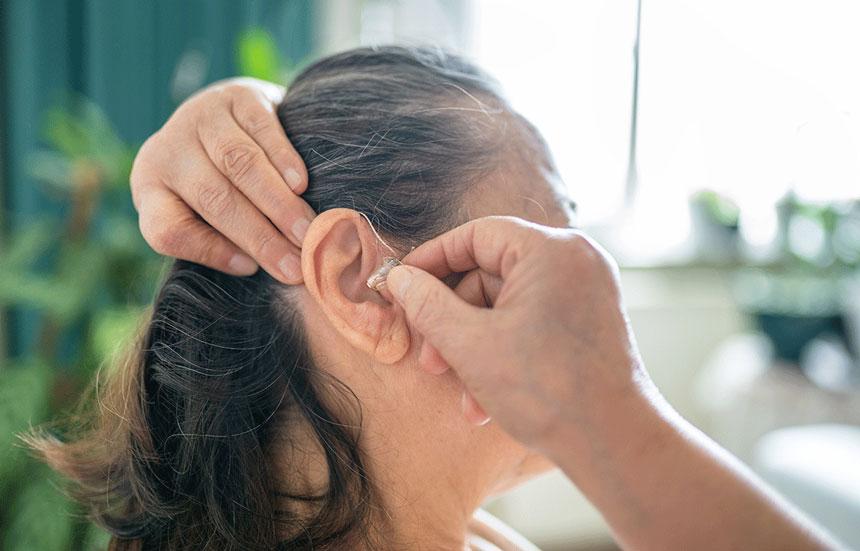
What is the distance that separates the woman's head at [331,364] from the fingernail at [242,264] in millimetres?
24

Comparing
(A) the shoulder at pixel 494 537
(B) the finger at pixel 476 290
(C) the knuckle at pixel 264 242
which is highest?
(C) the knuckle at pixel 264 242

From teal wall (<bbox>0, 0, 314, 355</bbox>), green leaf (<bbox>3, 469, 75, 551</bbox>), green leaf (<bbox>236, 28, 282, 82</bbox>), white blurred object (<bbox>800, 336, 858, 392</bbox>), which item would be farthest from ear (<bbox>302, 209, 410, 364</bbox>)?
white blurred object (<bbox>800, 336, 858, 392</bbox>)

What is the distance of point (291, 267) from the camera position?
0.78 metres

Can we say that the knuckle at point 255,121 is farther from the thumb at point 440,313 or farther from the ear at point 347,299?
the thumb at point 440,313

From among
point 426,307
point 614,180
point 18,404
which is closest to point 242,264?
point 426,307

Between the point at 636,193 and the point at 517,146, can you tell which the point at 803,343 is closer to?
the point at 636,193

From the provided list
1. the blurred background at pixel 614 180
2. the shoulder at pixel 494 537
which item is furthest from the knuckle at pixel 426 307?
the blurred background at pixel 614 180

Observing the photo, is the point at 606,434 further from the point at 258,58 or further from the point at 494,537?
the point at 258,58

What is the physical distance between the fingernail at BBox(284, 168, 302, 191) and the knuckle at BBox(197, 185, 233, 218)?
6cm

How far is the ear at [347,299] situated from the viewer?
77 cm

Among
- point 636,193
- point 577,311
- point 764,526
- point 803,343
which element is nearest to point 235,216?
point 577,311

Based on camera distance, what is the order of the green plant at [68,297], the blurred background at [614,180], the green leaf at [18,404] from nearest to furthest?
the green leaf at [18,404] → the green plant at [68,297] → the blurred background at [614,180]

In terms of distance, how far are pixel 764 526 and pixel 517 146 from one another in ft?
1.57

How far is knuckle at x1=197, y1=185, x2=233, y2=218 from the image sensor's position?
2.53 feet
